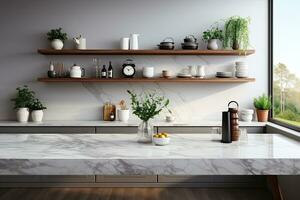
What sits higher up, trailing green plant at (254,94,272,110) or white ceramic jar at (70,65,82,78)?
white ceramic jar at (70,65,82,78)

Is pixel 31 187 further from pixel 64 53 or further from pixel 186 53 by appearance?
pixel 186 53

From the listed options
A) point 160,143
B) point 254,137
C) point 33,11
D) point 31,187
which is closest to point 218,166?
point 160,143

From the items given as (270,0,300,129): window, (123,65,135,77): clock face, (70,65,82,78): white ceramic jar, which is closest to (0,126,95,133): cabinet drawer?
(70,65,82,78): white ceramic jar

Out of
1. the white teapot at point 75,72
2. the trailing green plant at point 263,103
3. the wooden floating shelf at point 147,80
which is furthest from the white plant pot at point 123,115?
the trailing green plant at point 263,103

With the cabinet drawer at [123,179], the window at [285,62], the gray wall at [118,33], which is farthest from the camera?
Result: the gray wall at [118,33]

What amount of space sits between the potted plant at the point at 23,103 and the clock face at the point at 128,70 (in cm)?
134

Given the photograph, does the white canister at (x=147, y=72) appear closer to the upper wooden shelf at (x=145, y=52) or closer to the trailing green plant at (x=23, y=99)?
the upper wooden shelf at (x=145, y=52)

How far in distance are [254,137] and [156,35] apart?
2298 mm

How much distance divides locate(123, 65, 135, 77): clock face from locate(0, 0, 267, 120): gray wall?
7.1 inches

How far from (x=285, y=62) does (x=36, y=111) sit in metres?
3.28

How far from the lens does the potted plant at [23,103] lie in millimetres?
4250

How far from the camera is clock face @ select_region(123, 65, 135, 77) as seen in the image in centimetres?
436

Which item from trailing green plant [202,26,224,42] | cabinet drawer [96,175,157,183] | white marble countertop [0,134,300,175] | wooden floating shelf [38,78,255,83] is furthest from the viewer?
trailing green plant [202,26,224,42]

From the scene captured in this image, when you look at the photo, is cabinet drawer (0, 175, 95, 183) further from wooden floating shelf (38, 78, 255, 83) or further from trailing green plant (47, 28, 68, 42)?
trailing green plant (47, 28, 68, 42)
